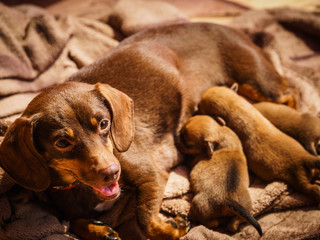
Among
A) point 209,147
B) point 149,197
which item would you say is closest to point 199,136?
point 209,147

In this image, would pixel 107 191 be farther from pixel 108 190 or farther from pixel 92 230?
pixel 92 230

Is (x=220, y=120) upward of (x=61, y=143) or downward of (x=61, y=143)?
downward

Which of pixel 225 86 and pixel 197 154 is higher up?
pixel 225 86

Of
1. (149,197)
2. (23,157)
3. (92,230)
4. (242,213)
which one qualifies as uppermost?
(23,157)

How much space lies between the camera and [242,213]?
1.80 metres

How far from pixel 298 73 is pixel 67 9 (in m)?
3.73

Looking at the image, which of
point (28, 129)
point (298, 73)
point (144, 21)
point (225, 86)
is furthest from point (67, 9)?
point (28, 129)

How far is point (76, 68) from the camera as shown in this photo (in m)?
2.98

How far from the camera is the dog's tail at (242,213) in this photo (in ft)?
5.84

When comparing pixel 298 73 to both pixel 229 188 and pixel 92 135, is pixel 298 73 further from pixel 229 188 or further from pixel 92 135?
pixel 92 135

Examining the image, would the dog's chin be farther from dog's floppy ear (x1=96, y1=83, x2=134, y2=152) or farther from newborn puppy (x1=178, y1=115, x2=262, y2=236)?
newborn puppy (x1=178, y1=115, x2=262, y2=236)

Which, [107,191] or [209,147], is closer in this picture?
[107,191]

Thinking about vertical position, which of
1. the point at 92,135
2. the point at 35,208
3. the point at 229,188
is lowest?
the point at 35,208

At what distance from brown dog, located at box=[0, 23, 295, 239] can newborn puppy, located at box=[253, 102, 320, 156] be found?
254mm
